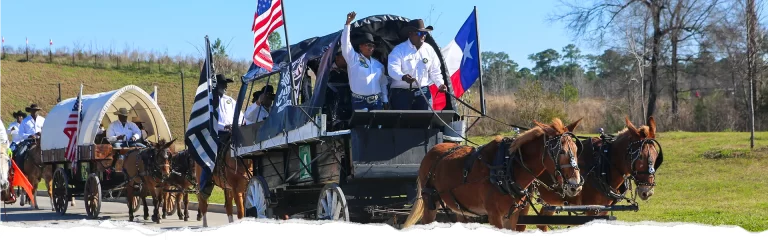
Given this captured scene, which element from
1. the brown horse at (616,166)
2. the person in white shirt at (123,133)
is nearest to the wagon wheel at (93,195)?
the person in white shirt at (123,133)

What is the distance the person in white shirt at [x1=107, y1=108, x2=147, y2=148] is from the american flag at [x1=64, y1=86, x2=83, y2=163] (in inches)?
26.5

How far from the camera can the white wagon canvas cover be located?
19.0 m

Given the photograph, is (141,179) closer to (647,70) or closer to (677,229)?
(677,229)

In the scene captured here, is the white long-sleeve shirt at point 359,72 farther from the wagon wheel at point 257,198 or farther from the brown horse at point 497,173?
the wagon wheel at point 257,198

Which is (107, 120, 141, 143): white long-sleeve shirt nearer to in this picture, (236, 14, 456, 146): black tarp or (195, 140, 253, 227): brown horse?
(195, 140, 253, 227): brown horse

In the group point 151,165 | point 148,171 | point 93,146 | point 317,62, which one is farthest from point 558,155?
point 93,146

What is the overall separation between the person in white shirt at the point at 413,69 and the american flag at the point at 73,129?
10.4m

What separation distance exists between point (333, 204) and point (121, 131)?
1022 centimetres

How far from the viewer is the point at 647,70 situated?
142 feet

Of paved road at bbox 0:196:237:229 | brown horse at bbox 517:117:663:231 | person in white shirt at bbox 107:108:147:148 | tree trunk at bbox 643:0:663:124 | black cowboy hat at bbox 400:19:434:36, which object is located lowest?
paved road at bbox 0:196:237:229

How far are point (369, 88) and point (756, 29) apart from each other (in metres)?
22.6

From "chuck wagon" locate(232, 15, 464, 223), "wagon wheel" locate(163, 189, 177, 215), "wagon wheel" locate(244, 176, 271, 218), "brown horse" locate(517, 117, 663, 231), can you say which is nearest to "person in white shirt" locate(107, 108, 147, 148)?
"wagon wheel" locate(163, 189, 177, 215)

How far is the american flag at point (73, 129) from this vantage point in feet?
63.9

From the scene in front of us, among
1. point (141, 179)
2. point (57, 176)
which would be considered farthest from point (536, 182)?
point (57, 176)
